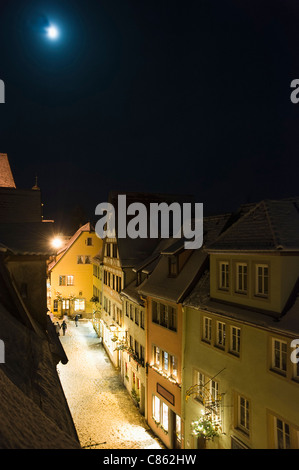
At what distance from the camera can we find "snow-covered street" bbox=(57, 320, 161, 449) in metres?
18.3

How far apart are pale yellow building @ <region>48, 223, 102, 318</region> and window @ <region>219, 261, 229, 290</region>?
31843 mm

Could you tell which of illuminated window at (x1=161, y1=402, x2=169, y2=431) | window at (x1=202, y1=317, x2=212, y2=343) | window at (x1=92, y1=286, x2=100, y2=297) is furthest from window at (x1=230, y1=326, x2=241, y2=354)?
window at (x1=92, y1=286, x2=100, y2=297)

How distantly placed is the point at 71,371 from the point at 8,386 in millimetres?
26208

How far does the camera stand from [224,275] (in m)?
14.5

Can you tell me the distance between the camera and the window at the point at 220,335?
14101mm

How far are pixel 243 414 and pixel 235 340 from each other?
2.81 meters

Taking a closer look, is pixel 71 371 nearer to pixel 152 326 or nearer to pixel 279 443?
pixel 152 326

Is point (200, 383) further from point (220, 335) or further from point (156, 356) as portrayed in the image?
point (156, 356)

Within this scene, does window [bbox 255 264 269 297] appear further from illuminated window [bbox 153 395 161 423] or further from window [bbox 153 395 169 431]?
illuminated window [bbox 153 395 161 423]

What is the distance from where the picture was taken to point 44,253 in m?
10.3

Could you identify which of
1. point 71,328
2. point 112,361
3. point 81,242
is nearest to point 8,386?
point 112,361

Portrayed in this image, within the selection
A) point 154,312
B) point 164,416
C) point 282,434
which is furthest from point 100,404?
point 282,434

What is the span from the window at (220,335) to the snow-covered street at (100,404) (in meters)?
8.50

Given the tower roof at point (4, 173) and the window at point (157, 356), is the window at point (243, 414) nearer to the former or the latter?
the window at point (157, 356)
